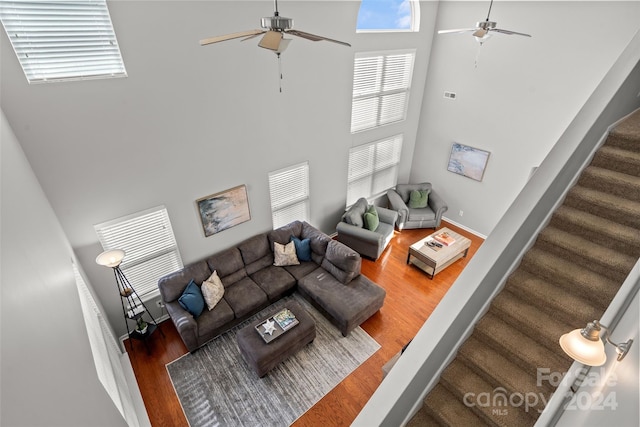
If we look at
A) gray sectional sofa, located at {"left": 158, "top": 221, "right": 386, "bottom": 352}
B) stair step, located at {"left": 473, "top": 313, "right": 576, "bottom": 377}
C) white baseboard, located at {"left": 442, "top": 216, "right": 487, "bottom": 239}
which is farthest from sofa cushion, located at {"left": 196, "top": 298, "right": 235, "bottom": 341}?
white baseboard, located at {"left": 442, "top": 216, "right": 487, "bottom": 239}

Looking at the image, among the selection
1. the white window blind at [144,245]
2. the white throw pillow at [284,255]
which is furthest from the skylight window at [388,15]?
the white window blind at [144,245]

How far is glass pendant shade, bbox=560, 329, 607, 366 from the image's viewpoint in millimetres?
1684

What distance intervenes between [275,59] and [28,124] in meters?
3.06

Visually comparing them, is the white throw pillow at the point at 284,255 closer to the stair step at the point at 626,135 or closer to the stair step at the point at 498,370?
the stair step at the point at 498,370

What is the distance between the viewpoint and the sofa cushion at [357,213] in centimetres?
654

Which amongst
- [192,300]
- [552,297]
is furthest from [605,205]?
[192,300]

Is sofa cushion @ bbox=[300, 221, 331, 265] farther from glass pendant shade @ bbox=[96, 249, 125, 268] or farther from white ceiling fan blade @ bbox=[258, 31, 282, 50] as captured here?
white ceiling fan blade @ bbox=[258, 31, 282, 50]

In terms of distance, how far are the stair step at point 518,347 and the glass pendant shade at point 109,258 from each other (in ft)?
13.4

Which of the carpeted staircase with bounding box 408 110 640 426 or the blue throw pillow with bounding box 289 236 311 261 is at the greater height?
the carpeted staircase with bounding box 408 110 640 426

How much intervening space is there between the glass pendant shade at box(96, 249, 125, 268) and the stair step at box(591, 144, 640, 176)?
533 cm

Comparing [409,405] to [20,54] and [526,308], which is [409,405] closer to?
[526,308]

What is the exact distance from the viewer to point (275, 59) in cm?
466

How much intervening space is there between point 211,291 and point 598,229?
4.72 m

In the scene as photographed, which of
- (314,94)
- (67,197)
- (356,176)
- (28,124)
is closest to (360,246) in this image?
(356,176)
